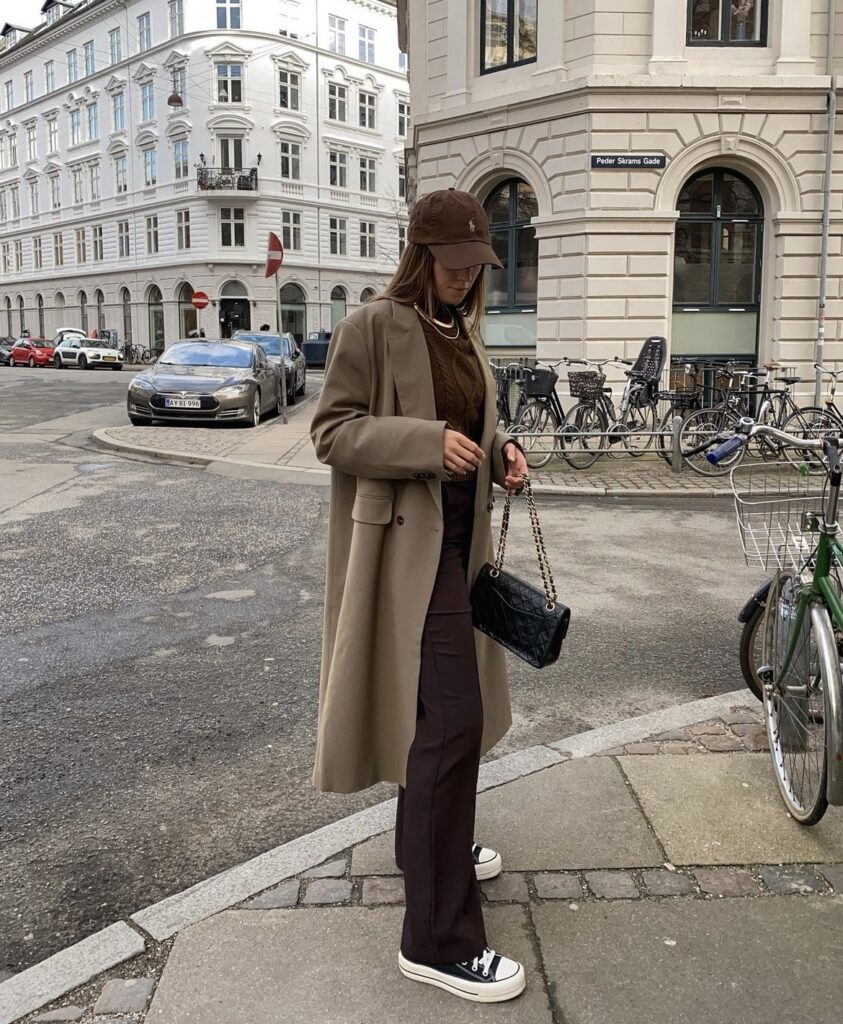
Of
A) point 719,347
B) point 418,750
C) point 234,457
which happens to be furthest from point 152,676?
point 719,347

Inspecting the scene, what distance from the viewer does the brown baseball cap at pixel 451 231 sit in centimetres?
240

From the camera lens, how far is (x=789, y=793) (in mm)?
3279

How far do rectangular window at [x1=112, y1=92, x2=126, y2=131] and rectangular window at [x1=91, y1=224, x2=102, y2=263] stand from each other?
5826 mm

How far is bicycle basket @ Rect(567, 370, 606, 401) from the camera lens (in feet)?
41.1

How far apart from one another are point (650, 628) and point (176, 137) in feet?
172

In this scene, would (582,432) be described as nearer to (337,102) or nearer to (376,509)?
(376,509)

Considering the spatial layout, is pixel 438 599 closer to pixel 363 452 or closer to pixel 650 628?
pixel 363 452

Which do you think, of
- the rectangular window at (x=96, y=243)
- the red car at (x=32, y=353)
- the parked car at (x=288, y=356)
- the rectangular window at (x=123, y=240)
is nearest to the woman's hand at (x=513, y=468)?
the parked car at (x=288, y=356)

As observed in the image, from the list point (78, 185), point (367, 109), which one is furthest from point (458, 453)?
point (78, 185)

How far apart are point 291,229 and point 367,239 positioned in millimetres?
5789

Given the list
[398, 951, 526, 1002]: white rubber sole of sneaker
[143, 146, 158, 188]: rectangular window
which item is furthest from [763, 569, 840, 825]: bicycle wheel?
[143, 146, 158, 188]: rectangular window

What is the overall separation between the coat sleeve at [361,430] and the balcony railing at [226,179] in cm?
5074

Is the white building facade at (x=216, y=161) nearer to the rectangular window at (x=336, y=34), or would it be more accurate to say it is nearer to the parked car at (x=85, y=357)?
the rectangular window at (x=336, y=34)

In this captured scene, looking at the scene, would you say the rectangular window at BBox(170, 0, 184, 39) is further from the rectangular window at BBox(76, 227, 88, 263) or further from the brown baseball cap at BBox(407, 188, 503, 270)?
the brown baseball cap at BBox(407, 188, 503, 270)
